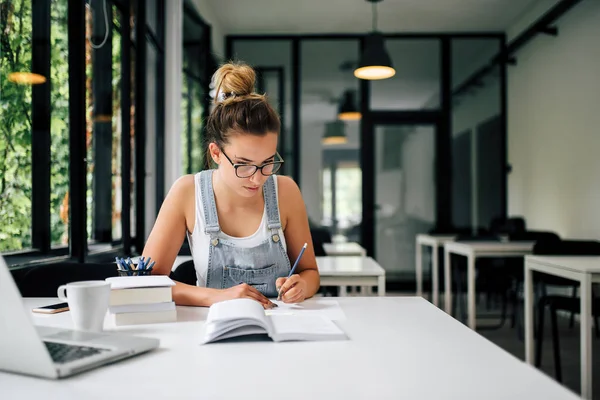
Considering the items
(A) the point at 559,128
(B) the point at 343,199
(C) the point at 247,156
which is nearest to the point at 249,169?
(C) the point at 247,156

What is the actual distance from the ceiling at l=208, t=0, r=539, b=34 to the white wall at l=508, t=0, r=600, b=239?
58cm

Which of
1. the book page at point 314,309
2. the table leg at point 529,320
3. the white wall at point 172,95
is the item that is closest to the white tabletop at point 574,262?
the table leg at point 529,320

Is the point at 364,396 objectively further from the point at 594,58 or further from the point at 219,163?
the point at 594,58

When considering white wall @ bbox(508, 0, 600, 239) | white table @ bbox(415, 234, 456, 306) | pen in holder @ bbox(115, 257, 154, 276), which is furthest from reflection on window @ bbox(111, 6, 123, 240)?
white wall @ bbox(508, 0, 600, 239)

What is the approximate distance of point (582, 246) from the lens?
3723 millimetres

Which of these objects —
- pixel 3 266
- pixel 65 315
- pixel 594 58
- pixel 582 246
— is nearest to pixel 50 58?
pixel 65 315

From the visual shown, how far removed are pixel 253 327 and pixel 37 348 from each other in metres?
0.42

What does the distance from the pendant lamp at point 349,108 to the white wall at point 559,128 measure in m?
1.95

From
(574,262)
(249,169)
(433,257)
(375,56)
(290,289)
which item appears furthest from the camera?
(433,257)

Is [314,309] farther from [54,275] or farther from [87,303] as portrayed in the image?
[54,275]

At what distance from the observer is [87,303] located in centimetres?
114

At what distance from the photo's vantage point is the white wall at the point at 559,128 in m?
5.20

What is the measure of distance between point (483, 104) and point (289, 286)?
6452 mm

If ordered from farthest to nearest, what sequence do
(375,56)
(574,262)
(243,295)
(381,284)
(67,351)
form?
1. (375,56)
2. (574,262)
3. (381,284)
4. (243,295)
5. (67,351)
